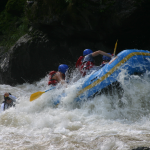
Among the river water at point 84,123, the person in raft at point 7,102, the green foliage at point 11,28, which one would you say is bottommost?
the river water at point 84,123

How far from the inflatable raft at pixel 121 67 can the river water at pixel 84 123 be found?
15 centimetres

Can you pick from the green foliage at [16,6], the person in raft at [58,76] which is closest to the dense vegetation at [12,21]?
the green foliage at [16,6]

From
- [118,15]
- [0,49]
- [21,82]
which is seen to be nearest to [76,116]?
[118,15]

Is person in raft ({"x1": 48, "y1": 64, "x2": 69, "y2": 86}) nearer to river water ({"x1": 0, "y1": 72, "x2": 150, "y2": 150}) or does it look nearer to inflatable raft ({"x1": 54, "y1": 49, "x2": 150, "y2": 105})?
river water ({"x1": 0, "y1": 72, "x2": 150, "y2": 150})

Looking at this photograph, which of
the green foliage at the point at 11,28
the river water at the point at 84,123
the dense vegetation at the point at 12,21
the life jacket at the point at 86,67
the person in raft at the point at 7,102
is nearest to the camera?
the river water at the point at 84,123

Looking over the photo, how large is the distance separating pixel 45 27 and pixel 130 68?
15.4ft

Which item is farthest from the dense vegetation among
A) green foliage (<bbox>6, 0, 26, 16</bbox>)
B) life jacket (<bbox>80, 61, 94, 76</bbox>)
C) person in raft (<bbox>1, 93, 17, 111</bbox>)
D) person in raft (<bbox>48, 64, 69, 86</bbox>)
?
life jacket (<bbox>80, 61, 94, 76</bbox>)

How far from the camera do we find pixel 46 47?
8.32 meters

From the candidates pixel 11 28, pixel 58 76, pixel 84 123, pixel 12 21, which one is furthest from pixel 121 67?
pixel 12 21

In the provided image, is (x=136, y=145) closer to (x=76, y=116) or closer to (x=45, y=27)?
(x=76, y=116)

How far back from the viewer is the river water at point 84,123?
2975 millimetres

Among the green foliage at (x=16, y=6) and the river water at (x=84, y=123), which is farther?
the green foliage at (x=16, y=6)

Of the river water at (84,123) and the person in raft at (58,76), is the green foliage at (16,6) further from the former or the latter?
the river water at (84,123)

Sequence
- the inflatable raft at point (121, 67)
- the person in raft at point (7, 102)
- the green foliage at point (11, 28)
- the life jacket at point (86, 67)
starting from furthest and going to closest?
the green foliage at point (11, 28), the person in raft at point (7, 102), the life jacket at point (86, 67), the inflatable raft at point (121, 67)
